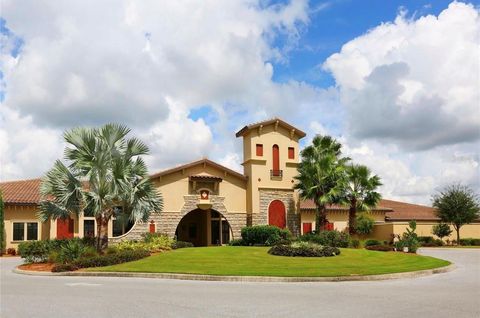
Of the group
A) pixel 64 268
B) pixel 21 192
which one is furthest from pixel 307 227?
pixel 64 268

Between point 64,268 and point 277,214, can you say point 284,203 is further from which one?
point 64,268

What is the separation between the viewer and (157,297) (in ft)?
42.6

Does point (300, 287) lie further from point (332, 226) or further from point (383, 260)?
point (332, 226)

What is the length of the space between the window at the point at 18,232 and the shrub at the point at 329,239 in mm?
18402

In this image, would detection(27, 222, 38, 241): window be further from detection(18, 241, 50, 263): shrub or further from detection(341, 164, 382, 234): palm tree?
detection(341, 164, 382, 234): palm tree

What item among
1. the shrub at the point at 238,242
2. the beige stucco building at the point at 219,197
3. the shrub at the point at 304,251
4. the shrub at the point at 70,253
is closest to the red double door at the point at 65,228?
the beige stucco building at the point at 219,197

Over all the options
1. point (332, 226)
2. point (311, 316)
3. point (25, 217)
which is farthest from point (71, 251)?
point (332, 226)

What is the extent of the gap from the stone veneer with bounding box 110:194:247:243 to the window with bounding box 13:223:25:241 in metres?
6.39

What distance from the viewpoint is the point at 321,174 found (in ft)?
113

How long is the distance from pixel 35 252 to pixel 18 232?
10.7m

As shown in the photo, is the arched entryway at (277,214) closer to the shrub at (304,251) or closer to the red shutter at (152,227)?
the red shutter at (152,227)

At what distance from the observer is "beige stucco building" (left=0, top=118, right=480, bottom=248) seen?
34.0m

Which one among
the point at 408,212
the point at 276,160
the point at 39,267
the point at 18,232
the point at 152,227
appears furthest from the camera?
the point at 408,212

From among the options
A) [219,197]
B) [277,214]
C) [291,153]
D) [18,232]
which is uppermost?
[291,153]
